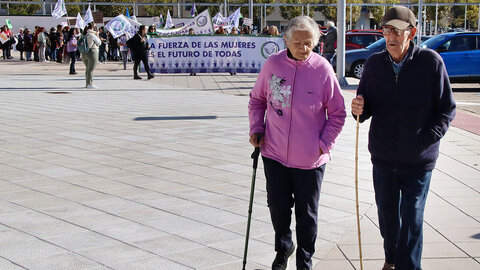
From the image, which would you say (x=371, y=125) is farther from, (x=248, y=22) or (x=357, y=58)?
(x=248, y=22)

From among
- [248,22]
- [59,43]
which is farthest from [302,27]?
[248,22]

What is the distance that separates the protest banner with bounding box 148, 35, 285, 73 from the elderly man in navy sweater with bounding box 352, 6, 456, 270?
16.1 meters

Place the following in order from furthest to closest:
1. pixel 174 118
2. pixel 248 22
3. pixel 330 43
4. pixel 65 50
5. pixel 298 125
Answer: pixel 248 22, pixel 65 50, pixel 330 43, pixel 174 118, pixel 298 125

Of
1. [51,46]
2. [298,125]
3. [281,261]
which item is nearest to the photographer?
[298,125]

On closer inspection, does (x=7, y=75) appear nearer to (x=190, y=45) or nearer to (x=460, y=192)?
(x=190, y=45)

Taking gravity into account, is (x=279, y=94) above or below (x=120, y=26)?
below

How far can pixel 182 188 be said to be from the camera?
6855mm

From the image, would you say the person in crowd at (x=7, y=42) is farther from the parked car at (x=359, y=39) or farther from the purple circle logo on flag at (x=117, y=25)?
the parked car at (x=359, y=39)

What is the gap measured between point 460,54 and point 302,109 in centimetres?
1545

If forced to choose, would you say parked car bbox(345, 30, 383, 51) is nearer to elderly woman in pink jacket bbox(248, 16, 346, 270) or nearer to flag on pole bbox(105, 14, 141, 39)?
flag on pole bbox(105, 14, 141, 39)

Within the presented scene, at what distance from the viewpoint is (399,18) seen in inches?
153

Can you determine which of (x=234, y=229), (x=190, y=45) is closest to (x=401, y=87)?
(x=234, y=229)

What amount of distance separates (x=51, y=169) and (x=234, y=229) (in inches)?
126

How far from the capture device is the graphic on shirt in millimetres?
4188
